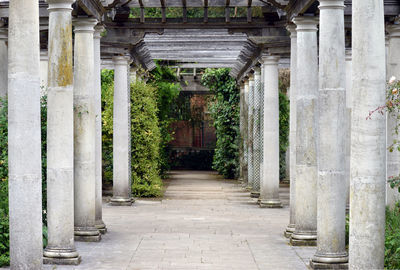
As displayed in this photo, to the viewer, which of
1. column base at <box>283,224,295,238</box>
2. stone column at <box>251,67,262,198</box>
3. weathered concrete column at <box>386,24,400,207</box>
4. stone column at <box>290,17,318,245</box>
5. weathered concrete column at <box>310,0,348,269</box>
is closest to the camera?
weathered concrete column at <box>310,0,348,269</box>

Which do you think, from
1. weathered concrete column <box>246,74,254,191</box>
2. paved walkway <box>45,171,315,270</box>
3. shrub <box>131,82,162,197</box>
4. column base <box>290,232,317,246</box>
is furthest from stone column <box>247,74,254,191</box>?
column base <box>290,232,317,246</box>

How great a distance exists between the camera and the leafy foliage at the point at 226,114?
2803cm

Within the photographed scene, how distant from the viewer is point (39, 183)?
27.4ft

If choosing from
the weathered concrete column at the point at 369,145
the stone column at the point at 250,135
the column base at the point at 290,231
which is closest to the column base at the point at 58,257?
the weathered concrete column at the point at 369,145

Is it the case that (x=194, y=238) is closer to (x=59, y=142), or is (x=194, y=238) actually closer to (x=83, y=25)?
(x=59, y=142)

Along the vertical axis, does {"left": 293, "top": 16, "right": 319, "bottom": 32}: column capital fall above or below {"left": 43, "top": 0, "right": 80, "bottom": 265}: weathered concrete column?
above

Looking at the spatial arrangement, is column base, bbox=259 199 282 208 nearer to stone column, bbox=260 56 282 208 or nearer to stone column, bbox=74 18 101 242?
stone column, bbox=260 56 282 208

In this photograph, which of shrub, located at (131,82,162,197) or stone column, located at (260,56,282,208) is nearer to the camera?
stone column, located at (260,56,282,208)

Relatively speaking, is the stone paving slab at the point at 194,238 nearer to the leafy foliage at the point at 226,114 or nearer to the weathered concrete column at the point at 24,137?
the weathered concrete column at the point at 24,137

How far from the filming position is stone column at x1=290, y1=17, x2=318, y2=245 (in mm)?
11844

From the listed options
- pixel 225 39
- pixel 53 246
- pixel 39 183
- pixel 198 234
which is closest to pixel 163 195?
pixel 225 39

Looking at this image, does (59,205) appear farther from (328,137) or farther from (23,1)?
(328,137)

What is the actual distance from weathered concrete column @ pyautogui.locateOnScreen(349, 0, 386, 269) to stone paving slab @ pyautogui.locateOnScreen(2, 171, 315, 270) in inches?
121

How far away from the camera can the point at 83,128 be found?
39.2 feet
